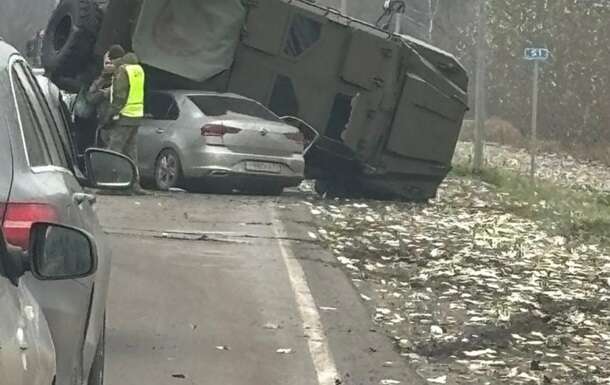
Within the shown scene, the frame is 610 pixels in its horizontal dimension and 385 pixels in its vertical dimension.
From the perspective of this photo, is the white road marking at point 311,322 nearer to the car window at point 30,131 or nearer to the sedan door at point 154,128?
the car window at point 30,131

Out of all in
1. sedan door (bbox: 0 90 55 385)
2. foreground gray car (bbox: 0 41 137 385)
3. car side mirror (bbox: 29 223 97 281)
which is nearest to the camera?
sedan door (bbox: 0 90 55 385)

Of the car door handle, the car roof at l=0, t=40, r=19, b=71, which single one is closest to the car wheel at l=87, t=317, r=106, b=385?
the car door handle

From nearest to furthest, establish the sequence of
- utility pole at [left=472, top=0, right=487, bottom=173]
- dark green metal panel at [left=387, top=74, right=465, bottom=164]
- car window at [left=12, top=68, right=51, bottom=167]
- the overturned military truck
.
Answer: car window at [left=12, top=68, right=51, bottom=167] → the overturned military truck → dark green metal panel at [left=387, top=74, right=465, bottom=164] → utility pole at [left=472, top=0, right=487, bottom=173]

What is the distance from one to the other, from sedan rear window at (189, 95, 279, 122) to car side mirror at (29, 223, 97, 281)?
14.5 meters

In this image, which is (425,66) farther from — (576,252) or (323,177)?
(576,252)

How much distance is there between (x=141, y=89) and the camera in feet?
59.6

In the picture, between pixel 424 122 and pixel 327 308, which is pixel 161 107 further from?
pixel 327 308

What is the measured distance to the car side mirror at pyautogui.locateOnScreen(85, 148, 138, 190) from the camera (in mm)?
6324

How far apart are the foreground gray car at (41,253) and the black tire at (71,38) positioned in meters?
13.2

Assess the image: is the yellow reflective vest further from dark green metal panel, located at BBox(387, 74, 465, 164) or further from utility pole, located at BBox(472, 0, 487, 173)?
utility pole, located at BBox(472, 0, 487, 173)

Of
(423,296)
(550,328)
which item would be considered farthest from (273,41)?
(550,328)

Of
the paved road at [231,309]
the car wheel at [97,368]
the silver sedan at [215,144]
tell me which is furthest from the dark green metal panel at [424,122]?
the car wheel at [97,368]

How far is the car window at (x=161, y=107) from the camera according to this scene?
748 inches

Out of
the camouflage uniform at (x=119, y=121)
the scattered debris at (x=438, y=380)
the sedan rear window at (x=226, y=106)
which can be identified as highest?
the sedan rear window at (x=226, y=106)
